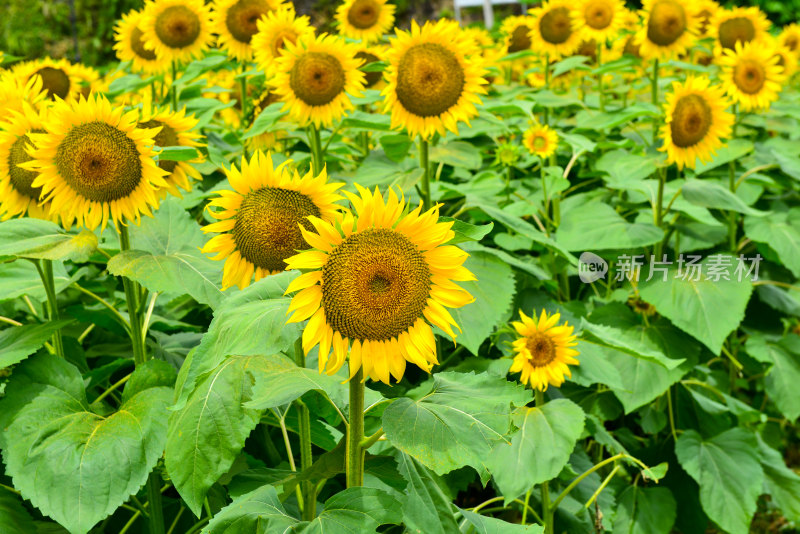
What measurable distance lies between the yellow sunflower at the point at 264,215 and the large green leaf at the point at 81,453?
40 centimetres

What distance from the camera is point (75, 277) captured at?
239 cm

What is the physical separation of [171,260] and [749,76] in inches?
125

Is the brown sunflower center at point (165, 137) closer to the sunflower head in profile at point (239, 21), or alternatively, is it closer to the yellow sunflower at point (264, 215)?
the yellow sunflower at point (264, 215)

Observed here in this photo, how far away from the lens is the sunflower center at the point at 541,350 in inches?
102

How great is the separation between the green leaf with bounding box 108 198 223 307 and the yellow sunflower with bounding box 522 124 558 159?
171cm

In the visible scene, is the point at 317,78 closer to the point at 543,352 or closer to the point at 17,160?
the point at 17,160

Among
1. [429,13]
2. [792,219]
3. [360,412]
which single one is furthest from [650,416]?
[429,13]

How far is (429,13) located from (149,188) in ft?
23.5

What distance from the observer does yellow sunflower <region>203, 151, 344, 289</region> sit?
179 cm

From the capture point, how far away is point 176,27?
3725mm

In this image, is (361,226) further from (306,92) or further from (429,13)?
(429,13)

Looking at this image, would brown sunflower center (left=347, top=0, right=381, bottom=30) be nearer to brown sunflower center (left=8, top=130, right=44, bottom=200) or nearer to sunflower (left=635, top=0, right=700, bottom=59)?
sunflower (left=635, top=0, right=700, bottom=59)

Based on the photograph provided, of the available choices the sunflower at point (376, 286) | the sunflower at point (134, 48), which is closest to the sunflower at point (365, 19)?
the sunflower at point (134, 48)

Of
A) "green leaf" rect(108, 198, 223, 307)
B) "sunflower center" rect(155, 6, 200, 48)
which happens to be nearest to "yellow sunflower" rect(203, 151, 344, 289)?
"green leaf" rect(108, 198, 223, 307)
